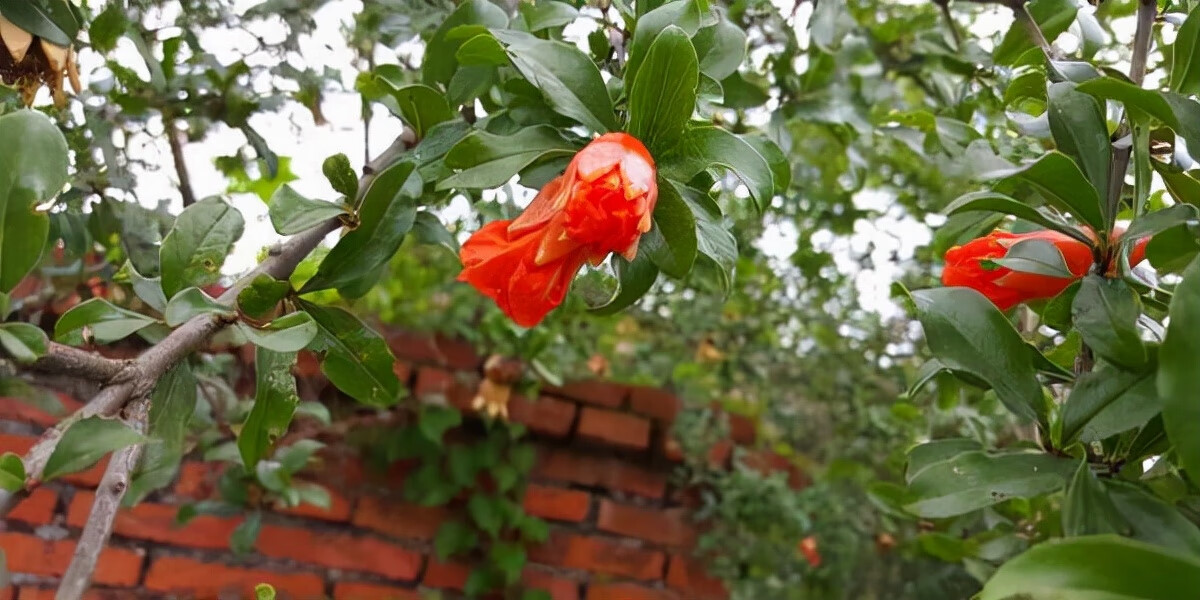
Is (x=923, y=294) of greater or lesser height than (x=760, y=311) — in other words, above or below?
below

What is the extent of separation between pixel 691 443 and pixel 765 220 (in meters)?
0.41

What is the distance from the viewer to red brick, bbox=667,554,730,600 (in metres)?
1.32

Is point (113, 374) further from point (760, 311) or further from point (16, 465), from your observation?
point (760, 311)

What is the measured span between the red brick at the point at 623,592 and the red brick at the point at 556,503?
4.4 inches

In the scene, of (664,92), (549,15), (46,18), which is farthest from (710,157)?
(46,18)

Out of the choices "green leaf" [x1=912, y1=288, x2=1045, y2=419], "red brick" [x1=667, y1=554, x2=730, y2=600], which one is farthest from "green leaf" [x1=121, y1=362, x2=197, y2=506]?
"red brick" [x1=667, y1=554, x2=730, y2=600]

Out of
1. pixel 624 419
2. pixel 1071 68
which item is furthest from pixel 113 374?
pixel 624 419

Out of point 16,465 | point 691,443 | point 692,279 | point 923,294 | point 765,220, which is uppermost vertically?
point 765,220

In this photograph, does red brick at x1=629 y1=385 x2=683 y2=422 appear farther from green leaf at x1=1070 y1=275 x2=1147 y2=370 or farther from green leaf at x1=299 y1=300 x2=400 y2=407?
green leaf at x1=1070 y1=275 x2=1147 y2=370

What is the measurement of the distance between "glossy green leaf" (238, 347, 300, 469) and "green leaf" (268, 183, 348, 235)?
0.23 ft

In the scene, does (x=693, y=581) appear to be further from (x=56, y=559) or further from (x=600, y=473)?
(x=56, y=559)

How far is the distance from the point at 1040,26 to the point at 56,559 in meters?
1.13

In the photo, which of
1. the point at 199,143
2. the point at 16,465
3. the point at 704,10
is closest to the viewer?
the point at 16,465

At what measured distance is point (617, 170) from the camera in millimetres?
346
